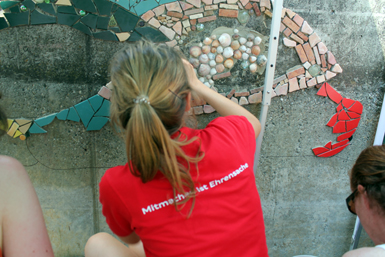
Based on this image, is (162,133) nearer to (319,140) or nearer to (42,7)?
(42,7)

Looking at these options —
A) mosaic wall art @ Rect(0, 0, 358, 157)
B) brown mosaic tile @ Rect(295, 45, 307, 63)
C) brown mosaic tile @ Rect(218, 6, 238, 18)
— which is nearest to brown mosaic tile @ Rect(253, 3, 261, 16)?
mosaic wall art @ Rect(0, 0, 358, 157)

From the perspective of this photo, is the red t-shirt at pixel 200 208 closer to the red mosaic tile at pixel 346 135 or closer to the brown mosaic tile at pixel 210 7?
the brown mosaic tile at pixel 210 7

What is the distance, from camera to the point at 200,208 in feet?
3.33

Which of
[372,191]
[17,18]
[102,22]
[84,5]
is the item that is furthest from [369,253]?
[17,18]

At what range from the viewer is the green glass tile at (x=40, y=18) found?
1552 mm

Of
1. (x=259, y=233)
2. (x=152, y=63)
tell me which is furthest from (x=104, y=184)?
(x=259, y=233)

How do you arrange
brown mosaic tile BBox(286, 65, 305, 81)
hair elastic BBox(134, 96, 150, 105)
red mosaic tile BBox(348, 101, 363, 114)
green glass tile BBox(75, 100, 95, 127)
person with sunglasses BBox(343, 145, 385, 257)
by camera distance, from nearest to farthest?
hair elastic BBox(134, 96, 150, 105) → person with sunglasses BBox(343, 145, 385, 257) → green glass tile BBox(75, 100, 95, 127) → brown mosaic tile BBox(286, 65, 305, 81) → red mosaic tile BBox(348, 101, 363, 114)

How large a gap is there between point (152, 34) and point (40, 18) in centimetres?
69

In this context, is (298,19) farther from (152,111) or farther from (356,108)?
(152,111)

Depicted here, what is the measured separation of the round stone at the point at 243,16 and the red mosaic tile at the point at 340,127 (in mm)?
1054

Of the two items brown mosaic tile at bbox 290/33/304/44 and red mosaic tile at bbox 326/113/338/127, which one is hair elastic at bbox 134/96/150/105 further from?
red mosaic tile at bbox 326/113/338/127

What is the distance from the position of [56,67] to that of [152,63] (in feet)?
3.30

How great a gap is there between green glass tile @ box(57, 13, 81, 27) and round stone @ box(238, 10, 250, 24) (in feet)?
3.37

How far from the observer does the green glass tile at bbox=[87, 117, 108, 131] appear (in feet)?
5.70
